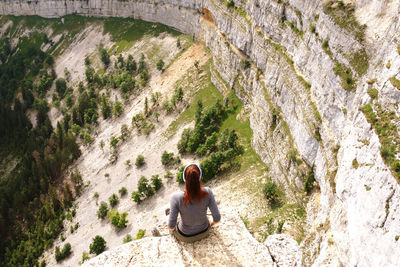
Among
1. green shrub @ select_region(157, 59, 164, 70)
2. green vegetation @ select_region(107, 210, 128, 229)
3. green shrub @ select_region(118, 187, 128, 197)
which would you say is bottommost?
green vegetation @ select_region(107, 210, 128, 229)

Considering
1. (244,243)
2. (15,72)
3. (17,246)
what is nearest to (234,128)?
(244,243)

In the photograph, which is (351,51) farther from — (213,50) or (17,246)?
(17,246)

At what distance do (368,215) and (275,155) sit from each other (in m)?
29.8

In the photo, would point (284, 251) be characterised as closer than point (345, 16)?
Yes

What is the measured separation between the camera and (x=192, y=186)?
11273 mm

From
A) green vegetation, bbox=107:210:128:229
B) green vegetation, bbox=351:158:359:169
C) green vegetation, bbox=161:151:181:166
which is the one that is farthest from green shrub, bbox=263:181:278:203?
green vegetation, bbox=107:210:128:229

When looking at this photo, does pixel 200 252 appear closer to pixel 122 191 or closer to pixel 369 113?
pixel 369 113

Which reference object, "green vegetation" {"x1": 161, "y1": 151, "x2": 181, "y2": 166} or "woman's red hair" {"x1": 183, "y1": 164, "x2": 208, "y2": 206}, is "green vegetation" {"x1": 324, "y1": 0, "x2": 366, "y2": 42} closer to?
"woman's red hair" {"x1": 183, "y1": 164, "x2": 208, "y2": 206}

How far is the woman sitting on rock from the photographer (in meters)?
11.1

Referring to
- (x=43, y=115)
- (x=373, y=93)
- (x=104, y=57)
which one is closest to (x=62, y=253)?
(x=43, y=115)

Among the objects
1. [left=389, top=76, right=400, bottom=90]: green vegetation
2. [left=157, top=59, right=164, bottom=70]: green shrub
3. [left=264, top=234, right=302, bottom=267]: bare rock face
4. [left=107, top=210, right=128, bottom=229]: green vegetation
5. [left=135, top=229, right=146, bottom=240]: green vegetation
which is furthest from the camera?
[left=157, top=59, right=164, bottom=70]: green shrub

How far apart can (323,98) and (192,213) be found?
78.3 ft

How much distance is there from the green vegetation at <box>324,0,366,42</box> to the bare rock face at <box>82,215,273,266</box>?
21.1 meters

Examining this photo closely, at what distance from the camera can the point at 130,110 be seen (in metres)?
76.9
